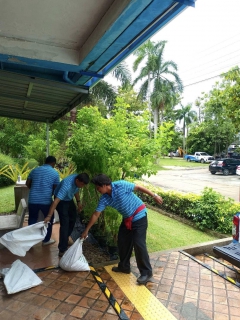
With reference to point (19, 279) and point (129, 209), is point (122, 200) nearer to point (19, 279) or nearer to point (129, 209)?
point (129, 209)

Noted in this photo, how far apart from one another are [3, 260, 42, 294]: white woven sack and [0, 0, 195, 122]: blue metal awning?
2676mm

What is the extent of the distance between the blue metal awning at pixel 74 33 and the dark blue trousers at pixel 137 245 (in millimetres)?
2170

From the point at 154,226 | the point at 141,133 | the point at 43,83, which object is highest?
the point at 43,83

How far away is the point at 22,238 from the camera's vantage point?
3436mm

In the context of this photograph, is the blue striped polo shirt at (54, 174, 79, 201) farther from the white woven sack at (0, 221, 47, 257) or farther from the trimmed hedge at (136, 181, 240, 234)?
the trimmed hedge at (136, 181, 240, 234)

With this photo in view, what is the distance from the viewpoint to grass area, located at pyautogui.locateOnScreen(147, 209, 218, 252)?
16.7 ft

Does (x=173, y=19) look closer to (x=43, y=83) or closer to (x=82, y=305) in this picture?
(x=43, y=83)

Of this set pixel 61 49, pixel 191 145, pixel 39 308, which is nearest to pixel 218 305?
pixel 39 308

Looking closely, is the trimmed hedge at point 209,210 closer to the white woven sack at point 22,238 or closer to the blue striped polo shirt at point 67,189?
the blue striped polo shirt at point 67,189

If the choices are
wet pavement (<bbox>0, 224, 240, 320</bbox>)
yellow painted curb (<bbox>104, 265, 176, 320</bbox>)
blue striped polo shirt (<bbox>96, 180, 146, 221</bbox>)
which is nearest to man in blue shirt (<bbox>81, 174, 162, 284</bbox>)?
blue striped polo shirt (<bbox>96, 180, 146, 221</bbox>)

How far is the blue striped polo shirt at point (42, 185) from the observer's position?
4.18 m

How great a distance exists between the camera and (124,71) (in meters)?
16.8

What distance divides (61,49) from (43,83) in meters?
0.94

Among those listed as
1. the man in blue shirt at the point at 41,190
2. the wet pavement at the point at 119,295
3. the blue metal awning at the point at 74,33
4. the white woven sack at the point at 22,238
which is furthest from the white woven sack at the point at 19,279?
the blue metal awning at the point at 74,33
